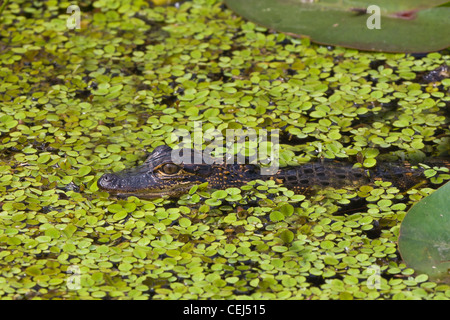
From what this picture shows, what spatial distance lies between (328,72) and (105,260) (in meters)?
2.22

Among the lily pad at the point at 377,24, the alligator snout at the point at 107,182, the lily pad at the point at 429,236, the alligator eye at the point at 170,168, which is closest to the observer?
the lily pad at the point at 429,236

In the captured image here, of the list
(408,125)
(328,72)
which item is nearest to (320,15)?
(328,72)

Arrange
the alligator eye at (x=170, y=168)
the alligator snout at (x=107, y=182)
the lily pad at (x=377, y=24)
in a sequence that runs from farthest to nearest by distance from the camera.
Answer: the lily pad at (x=377, y=24) → the alligator eye at (x=170, y=168) → the alligator snout at (x=107, y=182)

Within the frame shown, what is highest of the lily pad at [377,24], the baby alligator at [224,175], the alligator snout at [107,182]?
the lily pad at [377,24]

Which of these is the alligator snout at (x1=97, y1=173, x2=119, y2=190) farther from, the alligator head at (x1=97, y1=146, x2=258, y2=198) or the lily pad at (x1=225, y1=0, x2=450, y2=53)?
the lily pad at (x1=225, y1=0, x2=450, y2=53)

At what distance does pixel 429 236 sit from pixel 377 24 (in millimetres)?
1931

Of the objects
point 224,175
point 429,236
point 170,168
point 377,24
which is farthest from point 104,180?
point 377,24

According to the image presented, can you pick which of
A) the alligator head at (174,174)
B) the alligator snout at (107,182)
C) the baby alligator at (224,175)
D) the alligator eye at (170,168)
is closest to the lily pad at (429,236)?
the baby alligator at (224,175)

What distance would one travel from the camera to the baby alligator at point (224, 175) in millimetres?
3902

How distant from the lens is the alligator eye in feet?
12.9

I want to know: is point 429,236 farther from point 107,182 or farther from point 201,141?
point 107,182

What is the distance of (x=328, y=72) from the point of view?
478cm

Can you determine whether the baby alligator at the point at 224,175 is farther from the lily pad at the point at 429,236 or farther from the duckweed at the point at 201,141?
the lily pad at the point at 429,236
